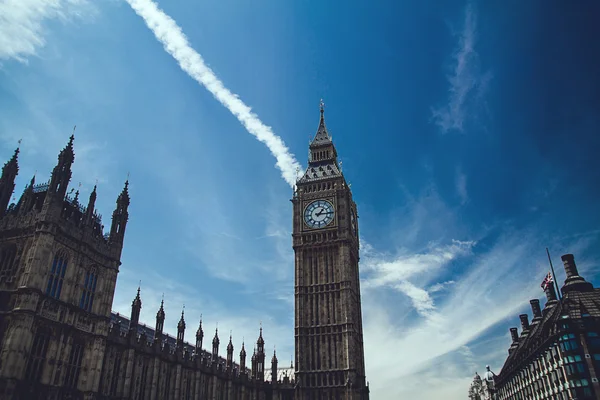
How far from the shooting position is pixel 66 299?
1790 inches

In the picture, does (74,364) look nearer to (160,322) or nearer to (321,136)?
(160,322)

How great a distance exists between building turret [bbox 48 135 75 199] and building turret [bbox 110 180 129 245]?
7.69 meters

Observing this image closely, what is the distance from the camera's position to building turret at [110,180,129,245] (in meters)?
53.5

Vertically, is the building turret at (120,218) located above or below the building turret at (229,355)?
above

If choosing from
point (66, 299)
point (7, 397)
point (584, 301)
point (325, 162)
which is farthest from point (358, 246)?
point (7, 397)

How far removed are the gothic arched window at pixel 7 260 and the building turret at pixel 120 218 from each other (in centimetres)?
971

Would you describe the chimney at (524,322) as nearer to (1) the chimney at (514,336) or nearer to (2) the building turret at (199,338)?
(1) the chimney at (514,336)

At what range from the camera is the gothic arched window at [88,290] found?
157 ft

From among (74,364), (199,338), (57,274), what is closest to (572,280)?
(199,338)

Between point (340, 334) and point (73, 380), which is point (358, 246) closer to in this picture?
point (340, 334)

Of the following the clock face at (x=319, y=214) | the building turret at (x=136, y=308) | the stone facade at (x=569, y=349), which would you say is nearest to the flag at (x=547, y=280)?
the stone facade at (x=569, y=349)

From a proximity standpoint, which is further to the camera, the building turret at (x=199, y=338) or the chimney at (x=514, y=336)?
the chimney at (x=514, y=336)

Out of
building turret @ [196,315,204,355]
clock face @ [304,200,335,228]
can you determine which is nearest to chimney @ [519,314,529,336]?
clock face @ [304,200,335,228]

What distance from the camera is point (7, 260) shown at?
4528cm
